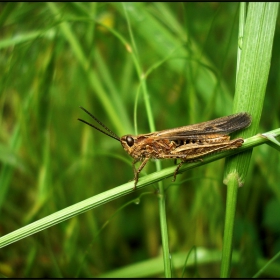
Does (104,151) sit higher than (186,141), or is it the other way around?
(104,151)

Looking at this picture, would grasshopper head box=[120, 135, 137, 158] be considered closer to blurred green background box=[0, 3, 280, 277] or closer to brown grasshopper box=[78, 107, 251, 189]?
brown grasshopper box=[78, 107, 251, 189]

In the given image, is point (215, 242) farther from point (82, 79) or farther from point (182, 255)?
point (82, 79)

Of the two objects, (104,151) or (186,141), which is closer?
(186,141)

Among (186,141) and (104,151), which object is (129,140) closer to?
(186,141)

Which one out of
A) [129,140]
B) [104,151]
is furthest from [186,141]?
[104,151]

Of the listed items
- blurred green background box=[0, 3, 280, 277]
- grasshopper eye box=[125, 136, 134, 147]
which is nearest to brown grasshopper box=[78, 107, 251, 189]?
grasshopper eye box=[125, 136, 134, 147]
